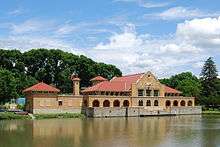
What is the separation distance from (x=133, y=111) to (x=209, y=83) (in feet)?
84.0

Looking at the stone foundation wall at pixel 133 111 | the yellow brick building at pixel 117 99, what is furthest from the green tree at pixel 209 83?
the stone foundation wall at pixel 133 111

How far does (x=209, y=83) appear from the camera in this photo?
94.4 metres

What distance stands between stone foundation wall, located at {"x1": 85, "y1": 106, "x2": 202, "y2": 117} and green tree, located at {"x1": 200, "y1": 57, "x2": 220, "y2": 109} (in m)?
8.73

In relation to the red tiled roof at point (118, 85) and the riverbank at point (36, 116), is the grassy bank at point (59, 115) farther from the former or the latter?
the red tiled roof at point (118, 85)

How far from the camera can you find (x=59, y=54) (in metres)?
102

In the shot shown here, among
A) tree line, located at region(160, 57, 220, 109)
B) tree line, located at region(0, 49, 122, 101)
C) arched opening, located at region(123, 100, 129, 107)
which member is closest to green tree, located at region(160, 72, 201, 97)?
tree line, located at region(160, 57, 220, 109)

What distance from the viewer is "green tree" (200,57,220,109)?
9025 centimetres

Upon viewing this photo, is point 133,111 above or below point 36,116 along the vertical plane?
above

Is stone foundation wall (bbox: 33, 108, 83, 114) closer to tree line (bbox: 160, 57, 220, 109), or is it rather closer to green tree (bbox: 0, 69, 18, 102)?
green tree (bbox: 0, 69, 18, 102)

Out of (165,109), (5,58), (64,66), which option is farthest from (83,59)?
(165,109)

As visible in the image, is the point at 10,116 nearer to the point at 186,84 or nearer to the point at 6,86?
the point at 6,86

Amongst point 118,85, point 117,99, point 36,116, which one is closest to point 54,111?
point 36,116

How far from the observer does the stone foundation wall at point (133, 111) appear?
72.9 meters

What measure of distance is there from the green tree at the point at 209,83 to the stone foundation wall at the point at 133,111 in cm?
873
